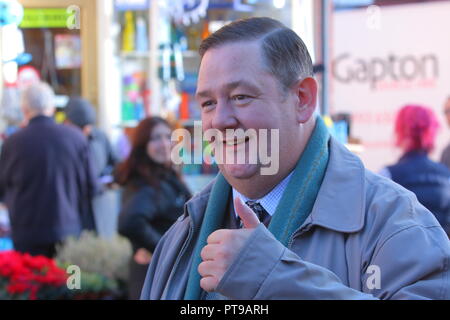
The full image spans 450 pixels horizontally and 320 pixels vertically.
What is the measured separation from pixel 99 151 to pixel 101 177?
259 mm

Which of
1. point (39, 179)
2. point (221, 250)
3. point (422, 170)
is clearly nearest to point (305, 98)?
point (221, 250)

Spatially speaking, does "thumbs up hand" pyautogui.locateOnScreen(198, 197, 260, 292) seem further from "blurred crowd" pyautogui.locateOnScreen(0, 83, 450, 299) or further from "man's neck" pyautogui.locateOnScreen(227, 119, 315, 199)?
"blurred crowd" pyautogui.locateOnScreen(0, 83, 450, 299)

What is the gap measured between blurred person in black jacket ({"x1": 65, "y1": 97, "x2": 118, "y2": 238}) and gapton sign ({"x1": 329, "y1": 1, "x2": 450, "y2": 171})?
89.7 inches

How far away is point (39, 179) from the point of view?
574 centimetres

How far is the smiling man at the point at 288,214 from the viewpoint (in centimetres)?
153

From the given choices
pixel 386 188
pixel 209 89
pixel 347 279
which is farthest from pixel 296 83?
pixel 347 279

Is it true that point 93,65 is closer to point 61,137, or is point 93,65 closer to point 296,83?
point 61,137

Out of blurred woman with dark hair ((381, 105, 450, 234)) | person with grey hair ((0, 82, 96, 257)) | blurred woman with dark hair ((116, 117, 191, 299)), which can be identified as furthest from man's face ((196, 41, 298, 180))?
person with grey hair ((0, 82, 96, 257))

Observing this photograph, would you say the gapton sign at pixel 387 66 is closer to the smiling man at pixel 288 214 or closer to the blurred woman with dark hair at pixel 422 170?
the blurred woman with dark hair at pixel 422 170

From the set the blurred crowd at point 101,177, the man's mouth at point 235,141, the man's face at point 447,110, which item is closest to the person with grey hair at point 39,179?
the blurred crowd at point 101,177

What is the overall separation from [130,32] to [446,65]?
343cm

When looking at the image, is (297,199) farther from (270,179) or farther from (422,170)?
(422,170)

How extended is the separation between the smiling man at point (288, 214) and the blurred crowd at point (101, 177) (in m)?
2.54

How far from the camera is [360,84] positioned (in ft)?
22.6
